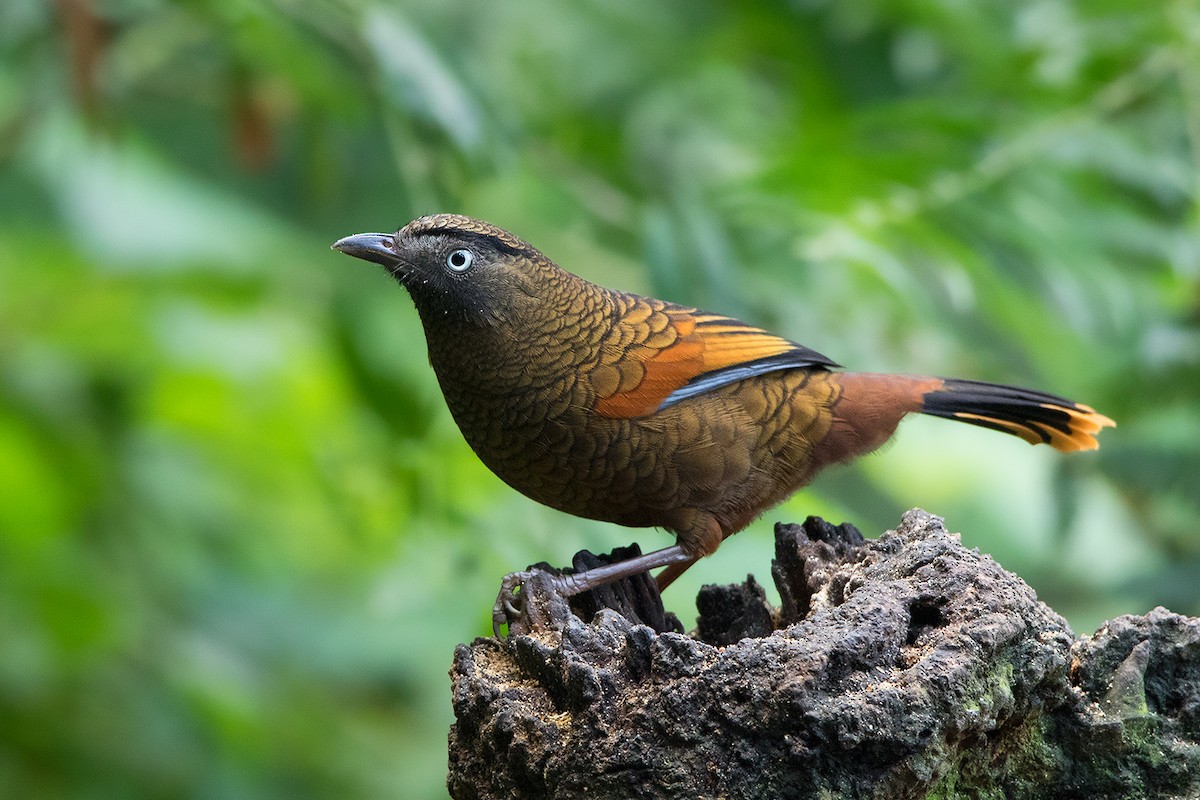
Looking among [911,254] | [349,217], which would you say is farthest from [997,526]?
[349,217]

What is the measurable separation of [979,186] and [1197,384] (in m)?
1.33

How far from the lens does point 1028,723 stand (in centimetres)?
277

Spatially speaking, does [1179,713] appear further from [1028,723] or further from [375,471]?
[375,471]

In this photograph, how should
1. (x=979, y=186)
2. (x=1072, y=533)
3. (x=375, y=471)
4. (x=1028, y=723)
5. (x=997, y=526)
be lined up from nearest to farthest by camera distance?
(x=1028, y=723) → (x=979, y=186) → (x=1072, y=533) → (x=375, y=471) → (x=997, y=526)

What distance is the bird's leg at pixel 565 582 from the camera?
3258mm

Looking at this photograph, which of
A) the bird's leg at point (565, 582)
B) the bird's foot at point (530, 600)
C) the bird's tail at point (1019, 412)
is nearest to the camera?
the bird's foot at point (530, 600)

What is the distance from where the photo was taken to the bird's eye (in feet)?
12.0

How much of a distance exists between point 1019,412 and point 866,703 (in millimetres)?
1937

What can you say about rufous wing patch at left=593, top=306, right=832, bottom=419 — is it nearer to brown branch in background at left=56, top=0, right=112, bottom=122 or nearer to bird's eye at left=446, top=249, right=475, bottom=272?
bird's eye at left=446, top=249, right=475, bottom=272

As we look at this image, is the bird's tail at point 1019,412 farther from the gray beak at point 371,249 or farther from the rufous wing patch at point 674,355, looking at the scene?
the gray beak at point 371,249

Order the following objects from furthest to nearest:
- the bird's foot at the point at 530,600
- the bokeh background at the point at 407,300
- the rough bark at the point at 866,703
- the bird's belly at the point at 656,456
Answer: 1. the bokeh background at the point at 407,300
2. the bird's belly at the point at 656,456
3. the bird's foot at the point at 530,600
4. the rough bark at the point at 866,703

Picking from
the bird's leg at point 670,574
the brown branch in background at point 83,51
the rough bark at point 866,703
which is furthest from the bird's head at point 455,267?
the brown branch in background at point 83,51

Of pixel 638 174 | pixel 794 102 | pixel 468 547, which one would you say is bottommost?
pixel 468 547

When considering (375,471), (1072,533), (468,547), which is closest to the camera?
(468,547)
